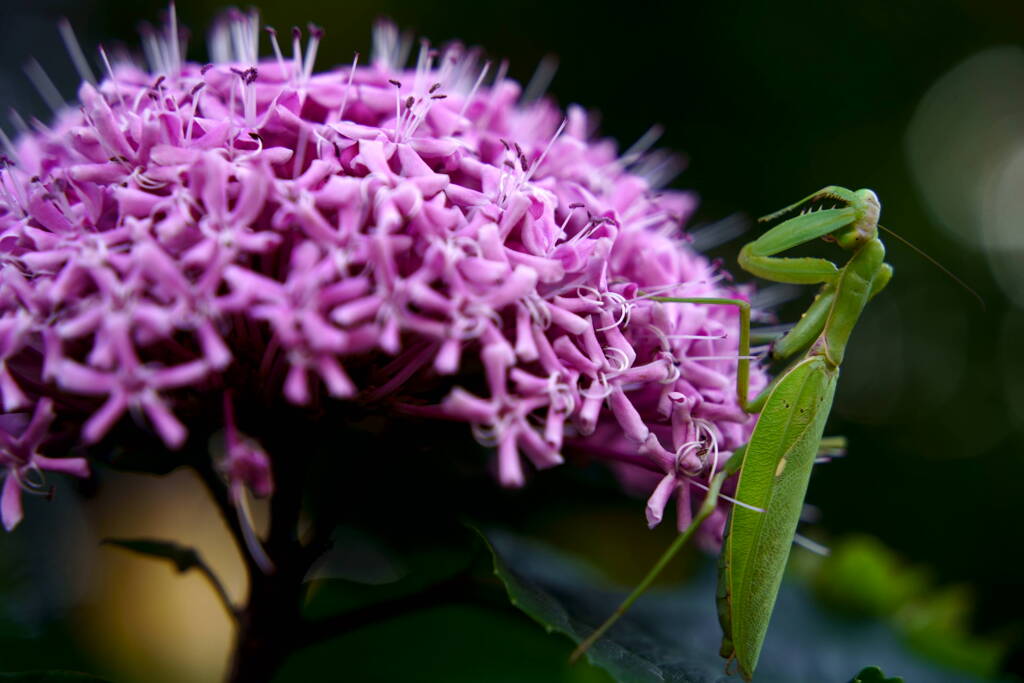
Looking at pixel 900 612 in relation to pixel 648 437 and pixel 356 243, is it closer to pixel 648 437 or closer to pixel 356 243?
pixel 648 437

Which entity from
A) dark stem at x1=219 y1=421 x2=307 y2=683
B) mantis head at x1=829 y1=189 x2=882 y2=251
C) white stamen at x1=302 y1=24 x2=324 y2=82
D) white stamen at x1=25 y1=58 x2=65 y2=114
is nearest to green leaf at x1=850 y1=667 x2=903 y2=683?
mantis head at x1=829 y1=189 x2=882 y2=251

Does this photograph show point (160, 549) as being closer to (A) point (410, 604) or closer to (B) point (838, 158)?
(A) point (410, 604)

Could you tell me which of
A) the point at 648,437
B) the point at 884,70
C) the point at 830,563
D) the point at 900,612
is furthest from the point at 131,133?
the point at 884,70

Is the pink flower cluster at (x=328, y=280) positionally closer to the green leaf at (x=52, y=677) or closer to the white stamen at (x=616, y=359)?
the white stamen at (x=616, y=359)

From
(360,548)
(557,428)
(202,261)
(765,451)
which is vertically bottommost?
(360,548)

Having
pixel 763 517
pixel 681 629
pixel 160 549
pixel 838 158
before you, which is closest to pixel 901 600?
pixel 681 629
